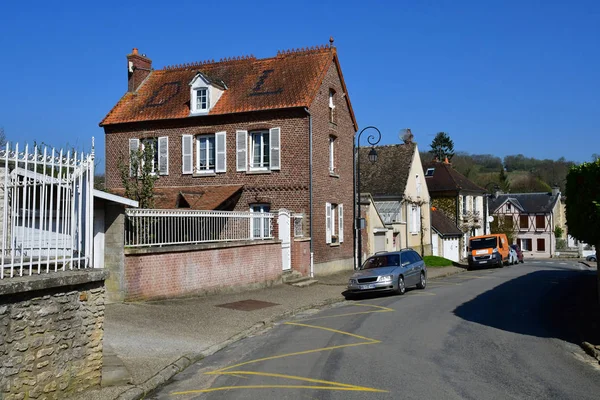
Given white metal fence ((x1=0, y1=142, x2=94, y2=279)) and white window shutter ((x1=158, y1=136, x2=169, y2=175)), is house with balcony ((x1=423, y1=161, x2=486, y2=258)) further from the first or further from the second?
white metal fence ((x1=0, y1=142, x2=94, y2=279))

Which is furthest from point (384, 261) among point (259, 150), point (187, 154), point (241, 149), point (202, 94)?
point (202, 94)

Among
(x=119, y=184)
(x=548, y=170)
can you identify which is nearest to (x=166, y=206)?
(x=119, y=184)

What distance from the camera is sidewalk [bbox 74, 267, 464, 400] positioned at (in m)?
8.53

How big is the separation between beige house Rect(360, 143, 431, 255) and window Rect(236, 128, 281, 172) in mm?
12809

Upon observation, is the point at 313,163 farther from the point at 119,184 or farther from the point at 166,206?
the point at 119,184

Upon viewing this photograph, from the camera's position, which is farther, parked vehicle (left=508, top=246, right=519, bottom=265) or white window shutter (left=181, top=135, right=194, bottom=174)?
parked vehicle (left=508, top=246, right=519, bottom=265)

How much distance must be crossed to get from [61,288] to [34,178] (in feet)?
4.58

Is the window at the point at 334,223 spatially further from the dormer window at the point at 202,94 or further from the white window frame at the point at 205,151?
the dormer window at the point at 202,94

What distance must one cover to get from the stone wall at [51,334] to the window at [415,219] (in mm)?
33264

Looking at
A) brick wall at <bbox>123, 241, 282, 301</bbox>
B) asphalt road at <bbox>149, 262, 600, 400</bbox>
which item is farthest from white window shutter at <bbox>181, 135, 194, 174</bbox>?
asphalt road at <bbox>149, 262, 600, 400</bbox>

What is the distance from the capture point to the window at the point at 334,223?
2639 cm

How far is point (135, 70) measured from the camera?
29.7 m

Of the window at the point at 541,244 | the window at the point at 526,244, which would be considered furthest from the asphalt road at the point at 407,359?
the window at the point at 526,244

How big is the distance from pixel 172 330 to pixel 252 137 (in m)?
14.9
